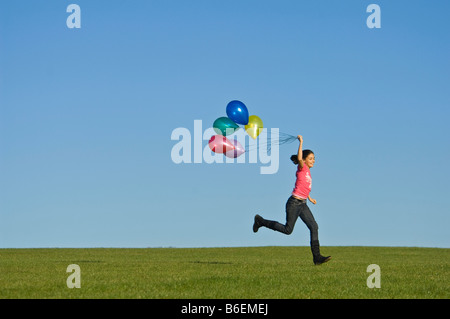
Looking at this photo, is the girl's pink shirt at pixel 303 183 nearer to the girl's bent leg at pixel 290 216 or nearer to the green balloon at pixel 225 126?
the girl's bent leg at pixel 290 216

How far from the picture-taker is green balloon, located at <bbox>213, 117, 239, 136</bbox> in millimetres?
15883

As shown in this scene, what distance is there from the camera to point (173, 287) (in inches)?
417

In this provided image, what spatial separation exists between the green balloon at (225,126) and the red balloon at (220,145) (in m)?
0.40

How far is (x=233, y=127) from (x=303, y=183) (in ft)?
8.85

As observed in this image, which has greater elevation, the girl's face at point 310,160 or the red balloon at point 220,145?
the red balloon at point 220,145

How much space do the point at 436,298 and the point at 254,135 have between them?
292 inches

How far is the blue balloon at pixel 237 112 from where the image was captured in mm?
15781

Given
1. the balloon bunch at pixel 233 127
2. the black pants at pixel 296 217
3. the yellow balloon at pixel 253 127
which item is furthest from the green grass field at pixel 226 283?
the yellow balloon at pixel 253 127

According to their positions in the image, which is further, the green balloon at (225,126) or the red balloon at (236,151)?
the green balloon at (225,126)

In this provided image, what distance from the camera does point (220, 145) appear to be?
1537 cm

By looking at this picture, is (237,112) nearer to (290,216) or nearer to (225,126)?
(225,126)

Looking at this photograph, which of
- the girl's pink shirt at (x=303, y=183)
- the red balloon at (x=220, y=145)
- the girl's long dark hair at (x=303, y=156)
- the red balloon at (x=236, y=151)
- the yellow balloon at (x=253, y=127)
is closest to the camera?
the girl's pink shirt at (x=303, y=183)
